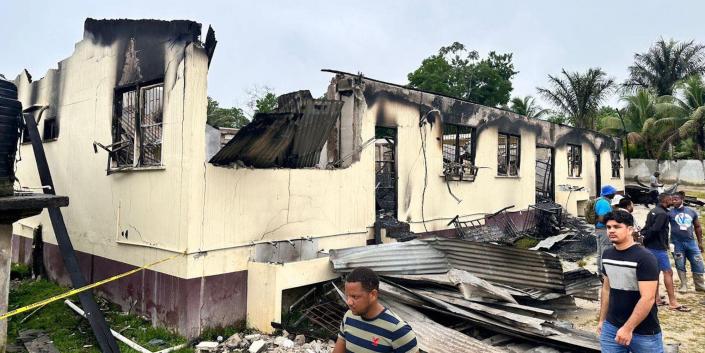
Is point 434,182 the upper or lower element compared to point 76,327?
upper

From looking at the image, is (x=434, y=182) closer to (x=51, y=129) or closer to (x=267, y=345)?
(x=267, y=345)

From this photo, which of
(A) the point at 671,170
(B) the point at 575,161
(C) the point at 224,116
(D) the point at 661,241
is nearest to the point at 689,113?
(A) the point at 671,170

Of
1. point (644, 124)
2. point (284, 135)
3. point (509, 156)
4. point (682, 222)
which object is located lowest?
point (682, 222)

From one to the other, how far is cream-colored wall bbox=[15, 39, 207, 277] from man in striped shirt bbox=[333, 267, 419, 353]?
390 cm

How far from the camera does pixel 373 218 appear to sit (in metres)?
8.60

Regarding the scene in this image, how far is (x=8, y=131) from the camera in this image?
14.2ft

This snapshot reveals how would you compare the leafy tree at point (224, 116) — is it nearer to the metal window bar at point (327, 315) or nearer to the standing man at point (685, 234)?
the metal window bar at point (327, 315)

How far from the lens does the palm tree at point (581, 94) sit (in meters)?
25.7

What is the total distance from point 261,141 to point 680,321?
6288 millimetres

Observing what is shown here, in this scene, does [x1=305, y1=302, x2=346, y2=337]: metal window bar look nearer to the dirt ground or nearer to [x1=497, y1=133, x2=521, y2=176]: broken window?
the dirt ground

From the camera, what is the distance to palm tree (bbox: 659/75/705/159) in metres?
24.6

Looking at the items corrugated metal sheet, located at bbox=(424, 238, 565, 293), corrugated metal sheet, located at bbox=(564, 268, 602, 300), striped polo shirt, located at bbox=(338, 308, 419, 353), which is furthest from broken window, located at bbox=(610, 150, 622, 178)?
striped polo shirt, located at bbox=(338, 308, 419, 353)

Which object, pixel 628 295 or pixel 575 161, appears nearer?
pixel 628 295

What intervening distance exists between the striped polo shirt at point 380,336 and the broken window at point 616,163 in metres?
20.9
